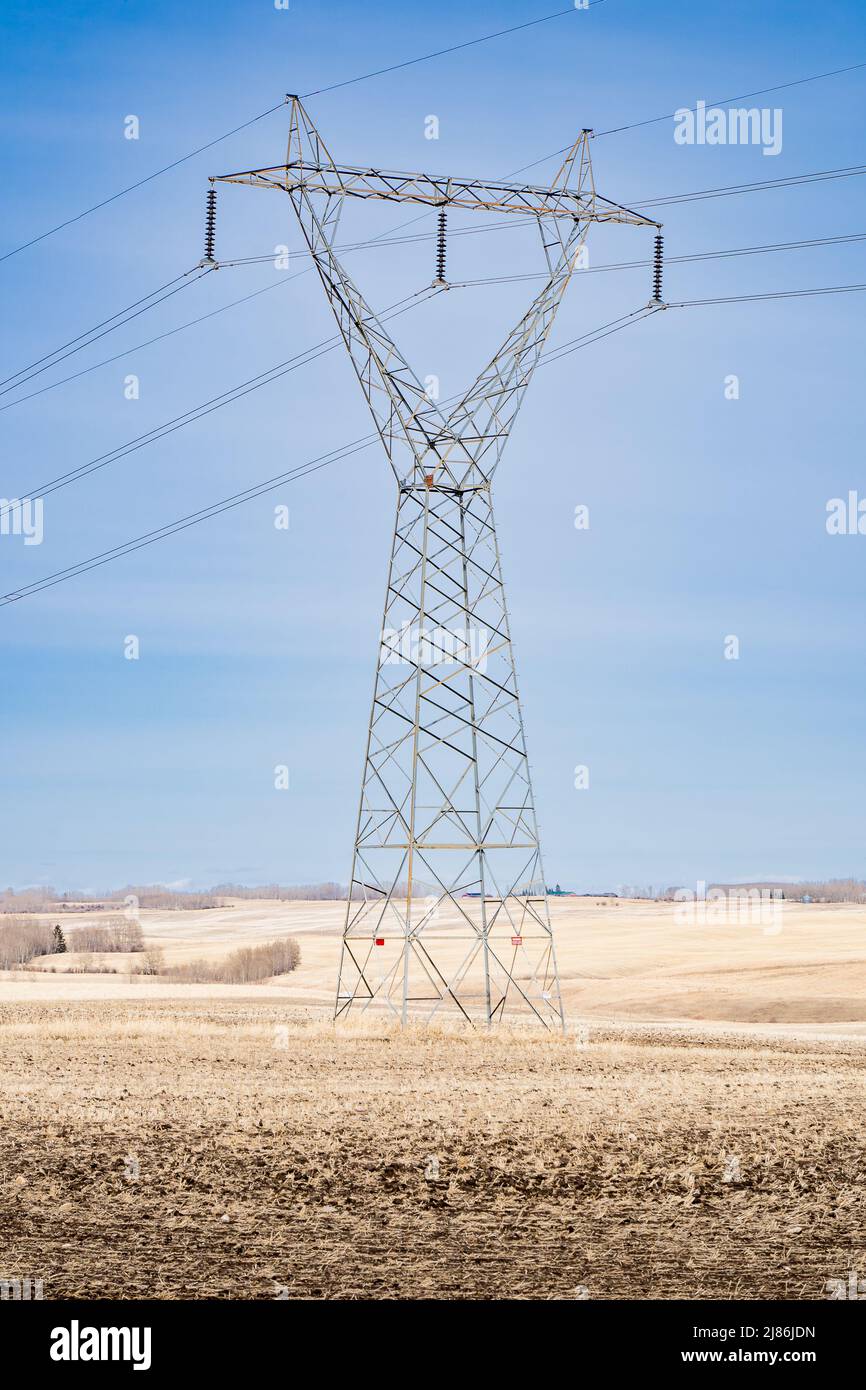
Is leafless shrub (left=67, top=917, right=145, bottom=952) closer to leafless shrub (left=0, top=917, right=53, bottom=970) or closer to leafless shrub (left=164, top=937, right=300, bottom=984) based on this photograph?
leafless shrub (left=0, top=917, right=53, bottom=970)

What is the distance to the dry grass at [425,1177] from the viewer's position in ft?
46.0

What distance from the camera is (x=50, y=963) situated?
10225 centimetres

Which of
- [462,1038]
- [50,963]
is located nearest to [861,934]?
[50,963]

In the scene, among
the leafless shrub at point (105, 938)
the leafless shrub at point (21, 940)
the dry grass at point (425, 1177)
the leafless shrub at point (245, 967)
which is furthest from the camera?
the leafless shrub at point (105, 938)

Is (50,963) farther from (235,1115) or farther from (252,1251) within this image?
(252,1251)

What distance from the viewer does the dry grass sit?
1402cm

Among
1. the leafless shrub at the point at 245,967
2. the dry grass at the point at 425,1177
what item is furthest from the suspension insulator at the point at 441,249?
the leafless shrub at the point at 245,967

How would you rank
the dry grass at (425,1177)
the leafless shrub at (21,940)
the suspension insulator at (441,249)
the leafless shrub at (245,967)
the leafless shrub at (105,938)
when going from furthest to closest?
the leafless shrub at (105,938) → the leafless shrub at (21,940) → the leafless shrub at (245,967) → the suspension insulator at (441,249) → the dry grass at (425,1177)

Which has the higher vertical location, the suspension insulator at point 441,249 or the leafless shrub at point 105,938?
the suspension insulator at point 441,249

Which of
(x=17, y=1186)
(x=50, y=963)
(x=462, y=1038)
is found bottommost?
(x=50, y=963)

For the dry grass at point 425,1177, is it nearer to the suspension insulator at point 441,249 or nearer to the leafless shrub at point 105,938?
the suspension insulator at point 441,249

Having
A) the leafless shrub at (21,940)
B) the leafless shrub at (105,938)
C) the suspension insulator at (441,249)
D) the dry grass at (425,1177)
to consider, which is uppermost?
the suspension insulator at (441,249)

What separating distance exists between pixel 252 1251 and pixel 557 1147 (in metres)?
7.33

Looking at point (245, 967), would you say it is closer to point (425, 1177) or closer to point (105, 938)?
point (105, 938)
